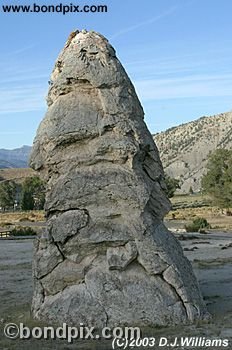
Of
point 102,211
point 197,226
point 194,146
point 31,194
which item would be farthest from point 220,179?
point 194,146

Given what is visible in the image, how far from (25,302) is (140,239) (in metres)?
4.70

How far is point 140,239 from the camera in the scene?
13039 mm

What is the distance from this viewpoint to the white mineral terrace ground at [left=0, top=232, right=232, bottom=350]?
11711 millimetres

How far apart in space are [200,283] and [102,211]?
6856mm

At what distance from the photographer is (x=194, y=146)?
570ft

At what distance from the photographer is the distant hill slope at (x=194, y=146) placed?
163 m

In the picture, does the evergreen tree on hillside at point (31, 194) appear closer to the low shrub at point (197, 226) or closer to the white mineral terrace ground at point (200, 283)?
the low shrub at point (197, 226)

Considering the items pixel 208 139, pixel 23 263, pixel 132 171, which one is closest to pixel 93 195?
pixel 132 171

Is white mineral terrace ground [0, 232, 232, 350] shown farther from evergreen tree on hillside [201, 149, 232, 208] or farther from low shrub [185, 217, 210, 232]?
evergreen tree on hillside [201, 149, 232, 208]

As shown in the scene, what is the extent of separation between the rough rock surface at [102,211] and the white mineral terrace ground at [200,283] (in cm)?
52

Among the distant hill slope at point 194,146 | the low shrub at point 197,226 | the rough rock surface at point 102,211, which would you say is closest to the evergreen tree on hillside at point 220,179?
the low shrub at point 197,226

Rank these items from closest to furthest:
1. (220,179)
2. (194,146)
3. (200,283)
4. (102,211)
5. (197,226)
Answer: (102,211), (200,283), (197,226), (220,179), (194,146)

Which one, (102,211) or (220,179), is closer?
(102,211)

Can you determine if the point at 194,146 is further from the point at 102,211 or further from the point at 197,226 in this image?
the point at 102,211
